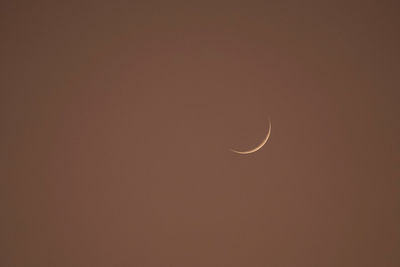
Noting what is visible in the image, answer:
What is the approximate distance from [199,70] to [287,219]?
109cm

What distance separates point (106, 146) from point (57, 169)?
325 mm

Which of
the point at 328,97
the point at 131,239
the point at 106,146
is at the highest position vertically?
the point at 328,97

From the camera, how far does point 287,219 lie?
270cm

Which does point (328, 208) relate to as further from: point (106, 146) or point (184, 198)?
point (106, 146)

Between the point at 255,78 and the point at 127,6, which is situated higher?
the point at 127,6

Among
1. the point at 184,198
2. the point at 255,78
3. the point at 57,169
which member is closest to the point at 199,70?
the point at 255,78

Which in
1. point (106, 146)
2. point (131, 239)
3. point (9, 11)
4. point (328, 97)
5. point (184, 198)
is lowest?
point (131, 239)

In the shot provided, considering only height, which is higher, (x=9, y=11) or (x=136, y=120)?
(x=9, y=11)

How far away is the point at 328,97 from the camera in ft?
8.87

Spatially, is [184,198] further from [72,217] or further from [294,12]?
[294,12]

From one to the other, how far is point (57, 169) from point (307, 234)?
63.0 inches

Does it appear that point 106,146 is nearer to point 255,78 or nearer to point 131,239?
point 131,239

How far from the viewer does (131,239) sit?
2.68m

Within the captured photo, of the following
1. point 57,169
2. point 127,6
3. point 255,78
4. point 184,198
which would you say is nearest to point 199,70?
point 255,78
